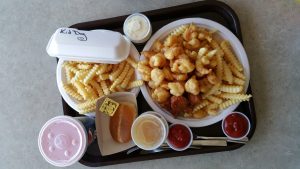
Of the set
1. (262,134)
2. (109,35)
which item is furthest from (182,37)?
(262,134)

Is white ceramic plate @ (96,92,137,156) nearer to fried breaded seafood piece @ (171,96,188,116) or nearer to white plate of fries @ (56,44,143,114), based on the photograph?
white plate of fries @ (56,44,143,114)

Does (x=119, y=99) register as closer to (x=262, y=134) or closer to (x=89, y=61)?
(x=89, y=61)

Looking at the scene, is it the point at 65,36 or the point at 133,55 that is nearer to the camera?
the point at 65,36

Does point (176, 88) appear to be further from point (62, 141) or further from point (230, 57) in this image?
point (62, 141)

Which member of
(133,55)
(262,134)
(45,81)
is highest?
(133,55)

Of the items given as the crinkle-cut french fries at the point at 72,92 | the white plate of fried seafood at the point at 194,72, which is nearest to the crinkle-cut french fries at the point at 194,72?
the white plate of fried seafood at the point at 194,72

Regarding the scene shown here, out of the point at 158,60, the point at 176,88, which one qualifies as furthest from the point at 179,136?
the point at 158,60
